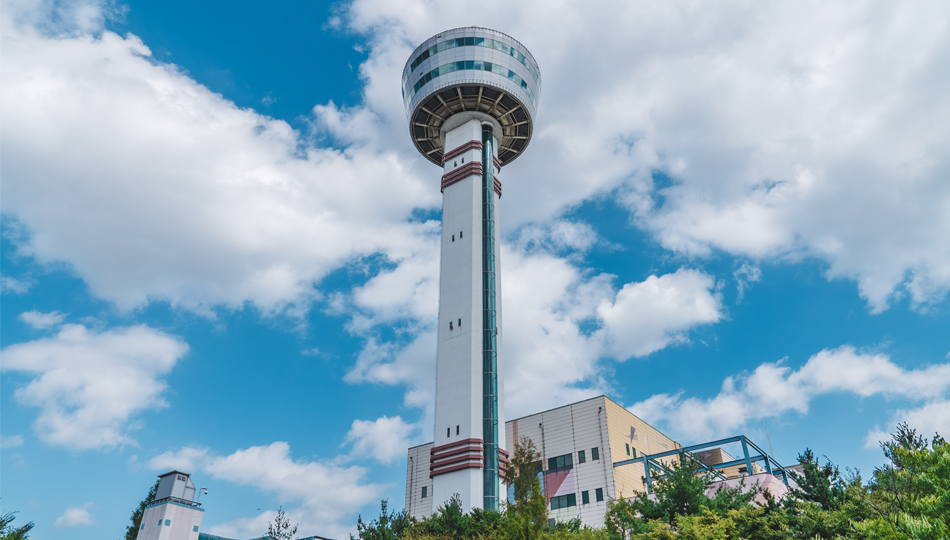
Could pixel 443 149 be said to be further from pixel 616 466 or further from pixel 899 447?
pixel 899 447

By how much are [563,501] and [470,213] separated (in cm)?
3301

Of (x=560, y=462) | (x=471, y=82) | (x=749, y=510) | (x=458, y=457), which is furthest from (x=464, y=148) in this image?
(x=749, y=510)

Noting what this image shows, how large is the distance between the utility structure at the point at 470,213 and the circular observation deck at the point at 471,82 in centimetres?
12

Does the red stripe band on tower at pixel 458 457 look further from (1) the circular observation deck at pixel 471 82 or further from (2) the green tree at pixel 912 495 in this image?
(1) the circular observation deck at pixel 471 82

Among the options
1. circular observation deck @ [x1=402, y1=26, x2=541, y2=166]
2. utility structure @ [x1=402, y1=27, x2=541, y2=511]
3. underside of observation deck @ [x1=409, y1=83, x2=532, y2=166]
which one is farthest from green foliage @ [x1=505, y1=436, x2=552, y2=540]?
circular observation deck @ [x1=402, y1=26, x2=541, y2=166]

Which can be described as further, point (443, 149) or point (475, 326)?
point (443, 149)

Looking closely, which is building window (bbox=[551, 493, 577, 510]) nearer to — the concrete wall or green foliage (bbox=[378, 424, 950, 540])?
the concrete wall

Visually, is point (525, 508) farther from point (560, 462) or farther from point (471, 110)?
point (471, 110)

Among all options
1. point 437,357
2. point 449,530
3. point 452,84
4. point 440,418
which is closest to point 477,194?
point 452,84

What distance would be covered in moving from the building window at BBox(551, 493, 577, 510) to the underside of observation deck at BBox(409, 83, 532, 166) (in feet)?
145

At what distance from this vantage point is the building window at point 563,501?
66000 mm

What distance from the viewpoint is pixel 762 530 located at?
33375 mm

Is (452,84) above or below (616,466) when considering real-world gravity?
above

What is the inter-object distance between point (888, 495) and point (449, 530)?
2479 cm
